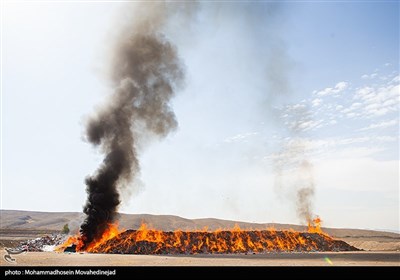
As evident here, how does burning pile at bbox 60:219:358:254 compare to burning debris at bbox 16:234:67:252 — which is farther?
burning debris at bbox 16:234:67:252

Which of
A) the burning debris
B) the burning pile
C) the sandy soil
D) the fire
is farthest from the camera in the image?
the burning debris

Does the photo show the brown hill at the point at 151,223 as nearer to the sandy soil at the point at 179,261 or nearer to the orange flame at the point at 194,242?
the orange flame at the point at 194,242

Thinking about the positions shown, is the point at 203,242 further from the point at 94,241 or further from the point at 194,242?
the point at 94,241

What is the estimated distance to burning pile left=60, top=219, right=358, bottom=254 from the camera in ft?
123

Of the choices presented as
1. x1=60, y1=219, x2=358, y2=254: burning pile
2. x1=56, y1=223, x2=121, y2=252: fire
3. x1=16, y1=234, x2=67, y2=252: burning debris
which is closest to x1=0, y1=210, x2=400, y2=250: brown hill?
x1=16, y1=234, x2=67, y2=252: burning debris

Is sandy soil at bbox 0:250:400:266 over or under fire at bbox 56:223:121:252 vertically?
under

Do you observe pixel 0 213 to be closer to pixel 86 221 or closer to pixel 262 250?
pixel 86 221

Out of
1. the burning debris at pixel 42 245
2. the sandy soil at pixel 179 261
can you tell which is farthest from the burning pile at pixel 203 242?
the sandy soil at pixel 179 261

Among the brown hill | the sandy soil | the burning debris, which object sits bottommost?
the sandy soil

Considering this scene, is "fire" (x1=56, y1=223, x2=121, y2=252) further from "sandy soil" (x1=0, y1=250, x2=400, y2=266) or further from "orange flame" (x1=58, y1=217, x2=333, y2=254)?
"sandy soil" (x1=0, y1=250, x2=400, y2=266)

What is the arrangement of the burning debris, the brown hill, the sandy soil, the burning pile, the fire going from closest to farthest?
the sandy soil, the burning pile, the fire, the burning debris, the brown hill

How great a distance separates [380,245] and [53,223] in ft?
423

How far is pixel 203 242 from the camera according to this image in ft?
136
